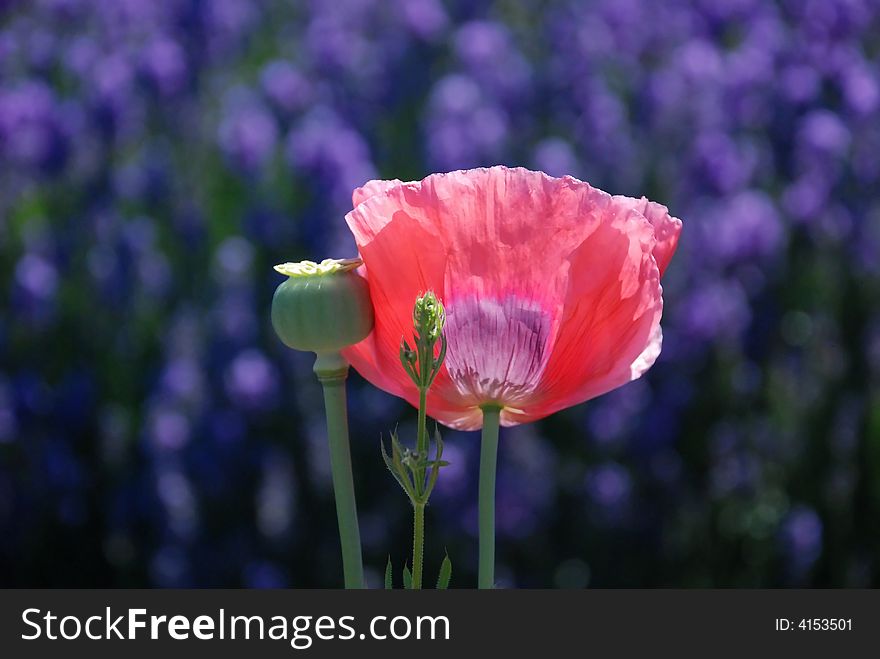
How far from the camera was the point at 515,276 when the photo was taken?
0.33 meters

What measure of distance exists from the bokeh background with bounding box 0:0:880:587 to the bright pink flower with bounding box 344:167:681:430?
1588 millimetres

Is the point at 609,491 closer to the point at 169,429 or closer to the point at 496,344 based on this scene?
the point at 169,429

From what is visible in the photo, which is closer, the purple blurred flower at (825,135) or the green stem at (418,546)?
the green stem at (418,546)

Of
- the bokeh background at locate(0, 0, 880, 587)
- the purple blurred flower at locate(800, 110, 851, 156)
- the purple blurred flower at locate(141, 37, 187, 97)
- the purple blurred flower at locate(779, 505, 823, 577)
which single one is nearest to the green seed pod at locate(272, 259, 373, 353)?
the bokeh background at locate(0, 0, 880, 587)

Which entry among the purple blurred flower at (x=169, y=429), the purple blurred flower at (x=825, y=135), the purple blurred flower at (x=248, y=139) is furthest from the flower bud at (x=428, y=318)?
the purple blurred flower at (x=825, y=135)

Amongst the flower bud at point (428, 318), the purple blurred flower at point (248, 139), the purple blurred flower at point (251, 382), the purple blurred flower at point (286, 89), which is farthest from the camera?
the purple blurred flower at point (286, 89)

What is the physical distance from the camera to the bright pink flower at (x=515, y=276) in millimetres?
324

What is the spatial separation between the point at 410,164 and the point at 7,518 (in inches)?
36.4

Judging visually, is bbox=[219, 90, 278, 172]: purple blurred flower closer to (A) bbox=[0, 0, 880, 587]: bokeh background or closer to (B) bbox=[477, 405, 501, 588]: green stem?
(A) bbox=[0, 0, 880, 587]: bokeh background

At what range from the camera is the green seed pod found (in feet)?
1.04

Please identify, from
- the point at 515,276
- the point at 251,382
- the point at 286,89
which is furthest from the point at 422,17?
the point at 515,276

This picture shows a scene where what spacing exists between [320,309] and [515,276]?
5 cm

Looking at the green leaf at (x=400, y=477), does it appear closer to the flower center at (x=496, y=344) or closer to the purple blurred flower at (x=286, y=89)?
the flower center at (x=496, y=344)

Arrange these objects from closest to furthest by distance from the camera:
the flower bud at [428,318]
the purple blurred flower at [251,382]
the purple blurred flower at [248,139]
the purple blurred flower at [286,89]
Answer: the flower bud at [428,318], the purple blurred flower at [251,382], the purple blurred flower at [248,139], the purple blurred flower at [286,89]
